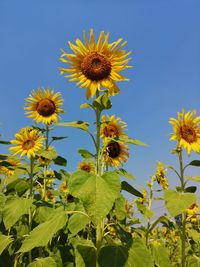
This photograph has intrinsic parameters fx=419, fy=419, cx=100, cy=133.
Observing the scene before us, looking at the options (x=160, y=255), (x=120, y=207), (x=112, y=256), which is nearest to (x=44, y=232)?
(x=112, y=256)

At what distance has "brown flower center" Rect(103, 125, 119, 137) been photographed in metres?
5.21

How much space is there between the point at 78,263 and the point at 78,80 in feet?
5.67

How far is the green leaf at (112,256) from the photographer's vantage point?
302cm

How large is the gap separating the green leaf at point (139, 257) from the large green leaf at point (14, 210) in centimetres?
140

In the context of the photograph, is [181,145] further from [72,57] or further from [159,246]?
[72,57]

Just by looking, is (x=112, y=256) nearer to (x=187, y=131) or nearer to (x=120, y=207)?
(x=120, y=207)

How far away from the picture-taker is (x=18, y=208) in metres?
4.25

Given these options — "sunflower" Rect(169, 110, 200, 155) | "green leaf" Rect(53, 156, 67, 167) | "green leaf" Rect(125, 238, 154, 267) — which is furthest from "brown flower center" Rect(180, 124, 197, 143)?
"green leaf" Rect(125, 238, 154, 267)

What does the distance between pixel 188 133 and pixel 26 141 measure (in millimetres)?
2315

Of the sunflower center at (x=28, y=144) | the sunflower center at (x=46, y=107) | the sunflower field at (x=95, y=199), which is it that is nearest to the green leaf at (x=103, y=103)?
the sunflower field at (x=95, y=199)

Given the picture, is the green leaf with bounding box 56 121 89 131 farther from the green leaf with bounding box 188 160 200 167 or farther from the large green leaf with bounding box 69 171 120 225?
the green leaf with bounding box 188 160 200 167

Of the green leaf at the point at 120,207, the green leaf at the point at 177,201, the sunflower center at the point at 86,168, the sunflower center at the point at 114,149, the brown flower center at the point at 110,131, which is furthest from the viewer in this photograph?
the sunflower center at the point at 86,168

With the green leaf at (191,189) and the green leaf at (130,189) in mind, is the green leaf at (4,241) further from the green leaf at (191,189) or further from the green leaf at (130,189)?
the green leaf at (191,189)

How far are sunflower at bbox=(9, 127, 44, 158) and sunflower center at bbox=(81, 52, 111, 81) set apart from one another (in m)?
1.88
